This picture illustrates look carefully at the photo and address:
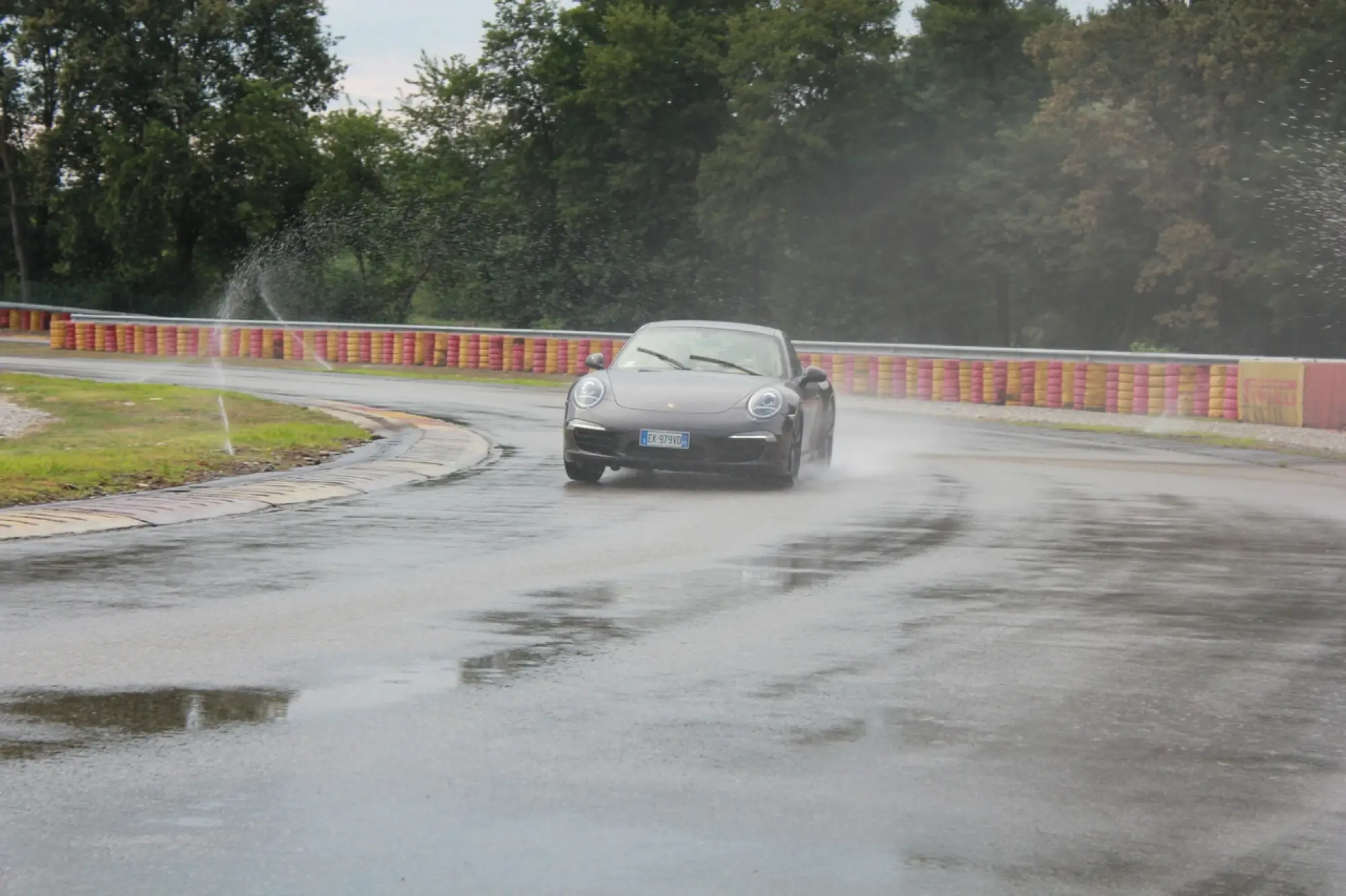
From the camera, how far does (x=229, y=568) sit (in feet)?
33.3

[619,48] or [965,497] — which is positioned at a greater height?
[619,48]

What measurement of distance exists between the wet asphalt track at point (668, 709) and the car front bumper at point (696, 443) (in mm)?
2773

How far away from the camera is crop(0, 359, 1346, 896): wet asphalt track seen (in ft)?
15.6

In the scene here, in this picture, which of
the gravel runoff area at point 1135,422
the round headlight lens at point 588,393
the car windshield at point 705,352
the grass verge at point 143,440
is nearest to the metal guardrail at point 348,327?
the gravel runoff area at point 1135,422

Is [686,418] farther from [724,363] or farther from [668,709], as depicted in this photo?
[668,709]

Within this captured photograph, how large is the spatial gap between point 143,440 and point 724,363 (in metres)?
6.54

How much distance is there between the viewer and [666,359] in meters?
17.2

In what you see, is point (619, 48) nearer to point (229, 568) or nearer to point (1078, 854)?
point (229, 568)

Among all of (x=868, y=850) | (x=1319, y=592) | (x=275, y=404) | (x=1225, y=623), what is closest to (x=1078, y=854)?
(x=868, y=850)

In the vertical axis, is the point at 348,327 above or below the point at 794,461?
above

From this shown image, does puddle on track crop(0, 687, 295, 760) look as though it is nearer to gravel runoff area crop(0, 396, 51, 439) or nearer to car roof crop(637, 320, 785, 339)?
car roof crop(637, 320, 785, 339)

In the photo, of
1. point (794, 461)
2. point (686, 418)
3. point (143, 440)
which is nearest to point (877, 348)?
point (143, 440)

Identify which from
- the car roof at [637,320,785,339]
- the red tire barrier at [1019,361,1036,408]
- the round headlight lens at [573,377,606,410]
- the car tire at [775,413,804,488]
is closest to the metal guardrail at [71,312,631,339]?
the red tire barrier at [1019,361,1036,408]

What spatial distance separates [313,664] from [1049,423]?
23711 millimetres
